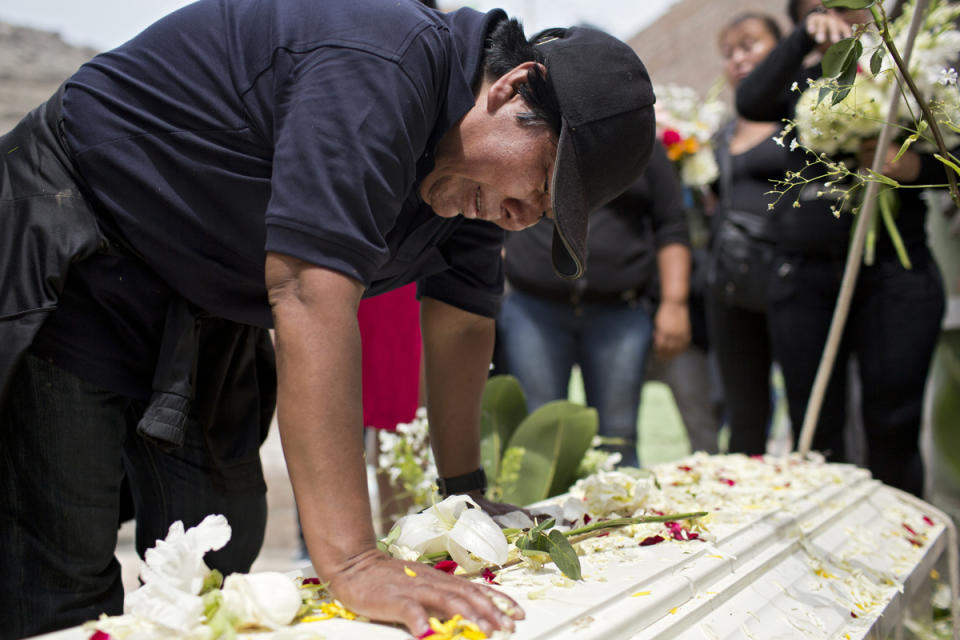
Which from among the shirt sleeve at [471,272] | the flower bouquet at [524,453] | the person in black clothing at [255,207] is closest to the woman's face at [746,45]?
the flower bouquet at [524,453]

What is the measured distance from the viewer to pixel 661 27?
1262 centimetres

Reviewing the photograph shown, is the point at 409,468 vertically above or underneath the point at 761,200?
underneath

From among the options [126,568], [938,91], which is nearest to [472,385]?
[938,91]

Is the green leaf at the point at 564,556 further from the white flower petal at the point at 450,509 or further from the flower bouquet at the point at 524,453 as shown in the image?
the flower bouquet at the point at 524,453

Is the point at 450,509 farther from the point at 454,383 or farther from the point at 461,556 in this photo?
the point at 454,383

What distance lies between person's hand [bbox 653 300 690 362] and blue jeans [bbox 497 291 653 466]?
14 cm

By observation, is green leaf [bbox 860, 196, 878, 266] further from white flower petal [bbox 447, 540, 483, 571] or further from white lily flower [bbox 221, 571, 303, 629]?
white lily flower [bbox 221, 571, 303, 629]

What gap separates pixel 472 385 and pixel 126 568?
Result: 5.93ft

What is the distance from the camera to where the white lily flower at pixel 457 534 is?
1086 millimetres

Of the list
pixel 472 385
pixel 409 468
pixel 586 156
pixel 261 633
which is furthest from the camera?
pixel 409 468

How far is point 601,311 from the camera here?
9.14 ft

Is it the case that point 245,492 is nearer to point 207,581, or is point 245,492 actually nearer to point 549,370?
point 207,581

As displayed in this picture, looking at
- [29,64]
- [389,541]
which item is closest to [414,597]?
[389,541]

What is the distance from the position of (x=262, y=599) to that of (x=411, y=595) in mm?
175
